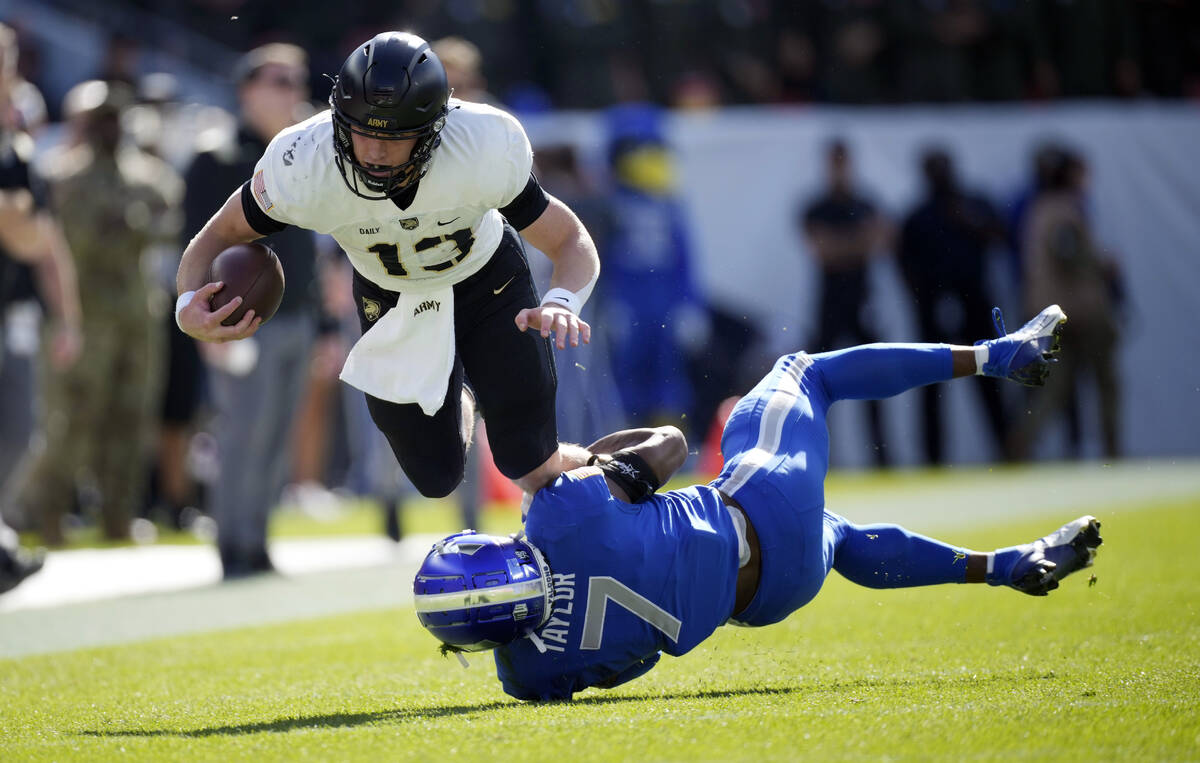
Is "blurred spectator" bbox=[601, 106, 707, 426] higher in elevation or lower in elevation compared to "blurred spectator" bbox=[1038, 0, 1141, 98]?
lower

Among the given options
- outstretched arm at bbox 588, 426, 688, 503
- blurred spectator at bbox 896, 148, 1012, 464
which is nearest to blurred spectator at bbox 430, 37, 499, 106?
outstretched arm at bbox 588, 426, 688, 503

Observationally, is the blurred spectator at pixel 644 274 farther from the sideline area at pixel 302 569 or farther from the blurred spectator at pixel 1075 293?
the blurred spectator at pixel 1075 293

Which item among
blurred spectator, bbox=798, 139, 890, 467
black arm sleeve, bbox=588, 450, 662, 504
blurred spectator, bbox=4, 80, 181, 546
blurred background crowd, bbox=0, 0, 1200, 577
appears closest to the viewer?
black arm sleeve, bbox=588, 450, 662, 504

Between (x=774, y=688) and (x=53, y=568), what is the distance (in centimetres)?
480

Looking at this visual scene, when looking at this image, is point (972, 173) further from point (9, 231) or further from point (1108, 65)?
point (9, 231)

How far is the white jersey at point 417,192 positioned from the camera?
13.8 feet

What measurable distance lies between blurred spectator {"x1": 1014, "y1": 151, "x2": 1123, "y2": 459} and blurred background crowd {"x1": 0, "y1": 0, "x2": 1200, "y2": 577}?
0.08 feet

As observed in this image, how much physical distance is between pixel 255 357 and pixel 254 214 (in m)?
2.97

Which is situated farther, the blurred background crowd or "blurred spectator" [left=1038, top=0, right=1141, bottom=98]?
"blurred spectator" [left=1038, top=0, right=1141, bottom=98]

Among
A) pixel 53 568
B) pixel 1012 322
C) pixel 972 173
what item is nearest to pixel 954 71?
pixel 972 173

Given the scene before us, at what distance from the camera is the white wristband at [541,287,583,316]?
417 cm

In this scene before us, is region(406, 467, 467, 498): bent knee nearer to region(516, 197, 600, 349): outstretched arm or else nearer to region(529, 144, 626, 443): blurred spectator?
region(516, 197, 600, 349): outstretched arm

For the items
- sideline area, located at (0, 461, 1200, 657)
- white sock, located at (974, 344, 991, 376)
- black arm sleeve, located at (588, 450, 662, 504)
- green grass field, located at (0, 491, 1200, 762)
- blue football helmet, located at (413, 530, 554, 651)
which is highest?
white sock, located at (974, 344, 991, 376)

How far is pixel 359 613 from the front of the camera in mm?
6055
